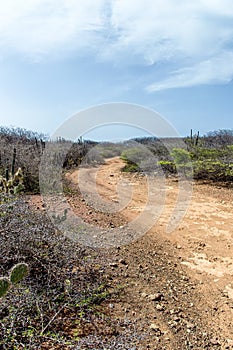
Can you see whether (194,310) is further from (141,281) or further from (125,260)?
(125,260)

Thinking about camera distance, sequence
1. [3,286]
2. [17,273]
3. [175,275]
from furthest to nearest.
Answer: [175,275], [17,273], [3,286]

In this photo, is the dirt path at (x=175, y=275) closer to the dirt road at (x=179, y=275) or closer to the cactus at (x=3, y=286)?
the dirt road at (x=179, y=275)

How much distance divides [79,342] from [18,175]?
387cm

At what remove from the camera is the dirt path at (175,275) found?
8.30 ft

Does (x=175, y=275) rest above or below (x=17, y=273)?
below

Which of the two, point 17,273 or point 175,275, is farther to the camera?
point 175,275

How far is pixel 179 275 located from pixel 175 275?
0.05 meters

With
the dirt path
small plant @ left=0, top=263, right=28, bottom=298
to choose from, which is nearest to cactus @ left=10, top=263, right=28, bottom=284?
small plant @ left=0, top=263, right=28, bottom=298

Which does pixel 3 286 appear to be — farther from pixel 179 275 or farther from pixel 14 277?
pixel 179 275

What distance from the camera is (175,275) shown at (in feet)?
11.4

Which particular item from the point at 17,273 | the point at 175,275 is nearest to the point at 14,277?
the point at 17,273

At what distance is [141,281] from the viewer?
3.20m

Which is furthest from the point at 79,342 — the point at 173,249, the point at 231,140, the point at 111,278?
the point at 231,140

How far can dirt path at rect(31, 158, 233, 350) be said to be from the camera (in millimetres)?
2529
